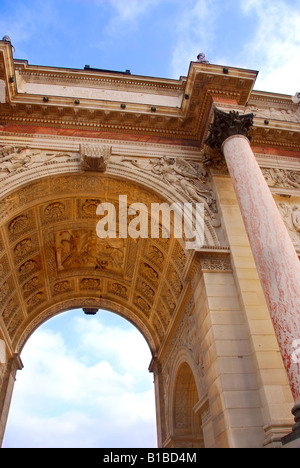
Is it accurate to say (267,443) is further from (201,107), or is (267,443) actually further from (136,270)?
(201,107)

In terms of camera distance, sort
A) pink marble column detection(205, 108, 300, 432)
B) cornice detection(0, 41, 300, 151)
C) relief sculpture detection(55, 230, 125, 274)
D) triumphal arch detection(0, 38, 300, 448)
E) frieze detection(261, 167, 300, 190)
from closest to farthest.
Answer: pink marble column detection(205, 108, 300, 432) < triumphal arch detection(0, 38, 300, 448) < cornice detection(0, 41, 300, 151) < frieze detection(261, 167, 300, 190) < relief sculpture detection(55, 230, 125, 274)

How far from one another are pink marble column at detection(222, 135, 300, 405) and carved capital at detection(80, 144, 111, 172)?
11.8 feet

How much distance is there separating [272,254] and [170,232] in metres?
3.90

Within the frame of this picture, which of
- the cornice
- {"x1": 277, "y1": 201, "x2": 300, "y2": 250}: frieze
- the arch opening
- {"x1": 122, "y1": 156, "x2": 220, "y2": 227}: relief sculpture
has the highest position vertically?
the cornice

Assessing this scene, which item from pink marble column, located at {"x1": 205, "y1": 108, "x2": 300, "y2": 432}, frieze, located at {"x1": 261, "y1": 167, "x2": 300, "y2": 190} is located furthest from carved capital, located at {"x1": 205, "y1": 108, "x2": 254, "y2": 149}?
frieze, located at {"x1": 261, "y1": 167, "x2": 300, "y2": 190}

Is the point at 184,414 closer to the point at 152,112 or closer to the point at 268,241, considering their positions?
the point at 268,241

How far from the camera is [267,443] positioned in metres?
5.56

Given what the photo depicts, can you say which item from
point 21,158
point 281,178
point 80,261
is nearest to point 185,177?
point 281,178

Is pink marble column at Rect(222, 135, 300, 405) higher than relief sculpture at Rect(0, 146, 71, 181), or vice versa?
relief sculpture at Rect(0, 146, 71, 181)

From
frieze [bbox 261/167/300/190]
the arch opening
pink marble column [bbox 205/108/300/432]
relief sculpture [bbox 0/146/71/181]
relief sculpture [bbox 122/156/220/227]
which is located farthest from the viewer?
the arch opening

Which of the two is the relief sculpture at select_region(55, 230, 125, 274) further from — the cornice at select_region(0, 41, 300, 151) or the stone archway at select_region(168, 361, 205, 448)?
the stone archway at select_region(168, 361, 205, 448)

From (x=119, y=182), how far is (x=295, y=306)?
6.33 metres

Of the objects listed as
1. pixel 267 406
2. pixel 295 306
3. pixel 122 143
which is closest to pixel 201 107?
pixel 122 143

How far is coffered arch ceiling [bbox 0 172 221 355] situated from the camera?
10.1 m
